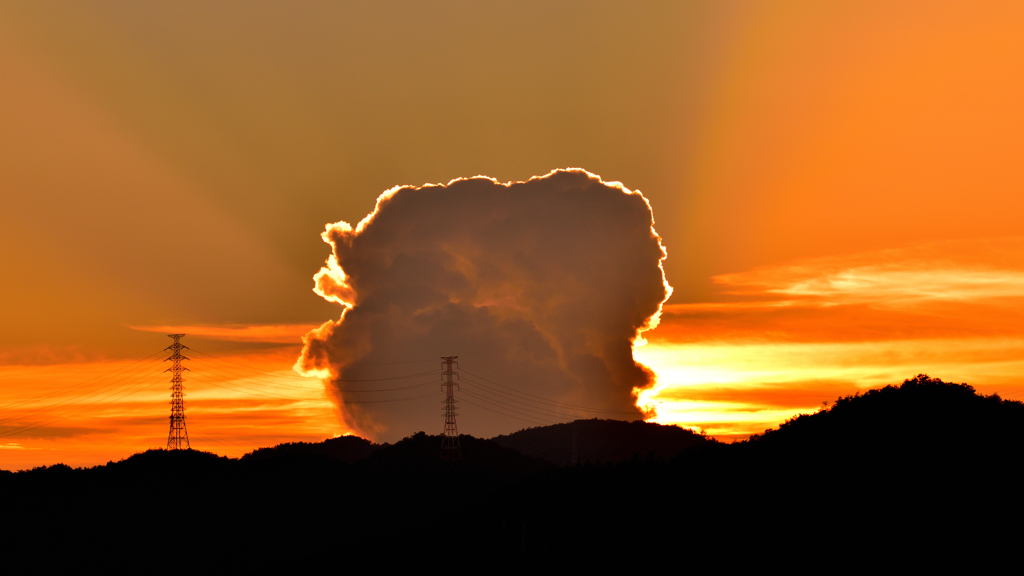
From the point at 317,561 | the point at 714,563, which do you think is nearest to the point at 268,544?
the point at 317,561

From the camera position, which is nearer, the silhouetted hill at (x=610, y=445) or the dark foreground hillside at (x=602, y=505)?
the dark foreground hillside at (x=602, y=505)

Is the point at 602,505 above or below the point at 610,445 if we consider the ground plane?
below

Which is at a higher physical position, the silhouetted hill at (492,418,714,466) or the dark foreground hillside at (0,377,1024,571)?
the silhouetted hill at (492,418,714,466)

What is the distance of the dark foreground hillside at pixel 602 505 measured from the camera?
215 feet

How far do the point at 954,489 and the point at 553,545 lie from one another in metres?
35.3

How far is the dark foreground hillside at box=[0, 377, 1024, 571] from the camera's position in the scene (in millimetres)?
65562

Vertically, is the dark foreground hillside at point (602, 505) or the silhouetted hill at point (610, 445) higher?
Answer: the silhouetted hill at point (610, 445)

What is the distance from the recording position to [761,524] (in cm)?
7006

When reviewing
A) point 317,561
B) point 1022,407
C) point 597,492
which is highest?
point 1022,407

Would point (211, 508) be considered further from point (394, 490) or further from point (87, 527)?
point (394, 490)

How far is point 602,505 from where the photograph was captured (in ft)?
294

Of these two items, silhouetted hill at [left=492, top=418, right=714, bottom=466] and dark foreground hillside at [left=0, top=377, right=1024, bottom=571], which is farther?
silhouetted hill at [left=492, top=418, right=714, bottom=466]

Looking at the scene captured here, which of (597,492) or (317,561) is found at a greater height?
(597,492)

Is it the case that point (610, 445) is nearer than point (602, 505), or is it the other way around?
point (602, 505)
